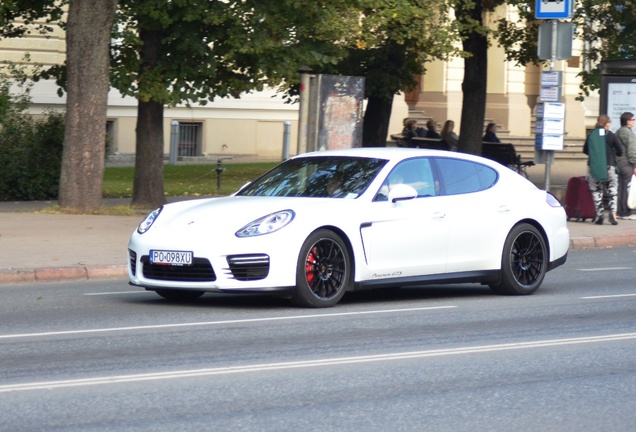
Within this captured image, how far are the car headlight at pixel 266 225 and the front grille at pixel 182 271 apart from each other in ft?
1.27

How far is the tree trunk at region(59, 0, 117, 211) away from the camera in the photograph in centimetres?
1977

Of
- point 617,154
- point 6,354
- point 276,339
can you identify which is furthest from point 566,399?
point 617,154

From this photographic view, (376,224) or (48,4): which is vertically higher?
(48,4)

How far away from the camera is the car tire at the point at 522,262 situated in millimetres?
12562

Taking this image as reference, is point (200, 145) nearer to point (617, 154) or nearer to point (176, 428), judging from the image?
point (617, 154)

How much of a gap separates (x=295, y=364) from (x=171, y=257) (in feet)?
9.26

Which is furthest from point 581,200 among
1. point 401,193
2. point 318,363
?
point 318,363

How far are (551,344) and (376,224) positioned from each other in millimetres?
2447

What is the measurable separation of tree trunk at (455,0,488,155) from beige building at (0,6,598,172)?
3804mm

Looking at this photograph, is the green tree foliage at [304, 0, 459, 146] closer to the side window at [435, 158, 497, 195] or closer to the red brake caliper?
the side window at [435, 158, 497, 195]

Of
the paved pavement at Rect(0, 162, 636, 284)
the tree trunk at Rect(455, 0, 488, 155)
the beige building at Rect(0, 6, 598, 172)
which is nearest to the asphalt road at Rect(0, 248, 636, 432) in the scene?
the paved pavement at Rect(0, 162, 636, 284)

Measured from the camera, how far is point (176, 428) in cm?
652

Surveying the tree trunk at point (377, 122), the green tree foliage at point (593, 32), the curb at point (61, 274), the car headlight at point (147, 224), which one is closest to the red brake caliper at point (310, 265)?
the car headlight at point (147, 224)

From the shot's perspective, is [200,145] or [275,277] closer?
[275,277]
